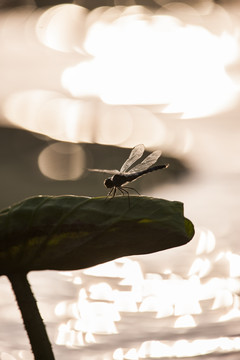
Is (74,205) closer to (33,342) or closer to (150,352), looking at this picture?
(33,342)

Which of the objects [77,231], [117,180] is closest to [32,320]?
[77,231]

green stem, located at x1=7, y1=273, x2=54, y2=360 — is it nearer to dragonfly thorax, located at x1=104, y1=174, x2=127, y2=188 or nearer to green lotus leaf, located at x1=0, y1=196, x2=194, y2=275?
green lotus leaf, located at x1=0, y1=196, x2=194, y2=275

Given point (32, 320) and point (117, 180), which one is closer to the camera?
point (32, 320)

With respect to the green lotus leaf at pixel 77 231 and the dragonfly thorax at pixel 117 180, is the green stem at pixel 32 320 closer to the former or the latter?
the green lotus leaf at pixel 77 231

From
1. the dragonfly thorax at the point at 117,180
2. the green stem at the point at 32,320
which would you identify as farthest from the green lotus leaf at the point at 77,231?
the dragonfly thorax at the point at 117,180

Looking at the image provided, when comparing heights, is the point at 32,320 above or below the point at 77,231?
below

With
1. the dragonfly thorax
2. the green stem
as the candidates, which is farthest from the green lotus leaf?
the dragonfly thorax

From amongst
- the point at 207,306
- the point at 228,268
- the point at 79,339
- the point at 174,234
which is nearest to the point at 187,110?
the point at 228,268

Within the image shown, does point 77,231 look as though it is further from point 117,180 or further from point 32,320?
point 117,180
